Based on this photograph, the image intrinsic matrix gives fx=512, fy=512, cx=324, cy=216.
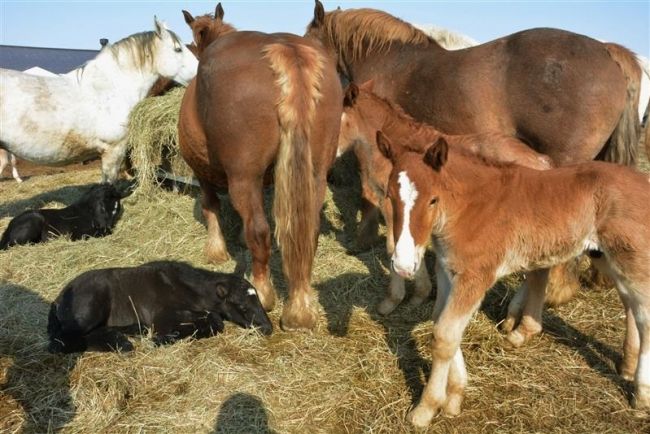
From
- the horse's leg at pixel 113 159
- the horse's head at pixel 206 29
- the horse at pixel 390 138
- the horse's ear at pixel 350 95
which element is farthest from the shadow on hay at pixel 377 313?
the horse's leg at pixel 113 159

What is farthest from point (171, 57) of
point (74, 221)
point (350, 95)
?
point (350, 95)

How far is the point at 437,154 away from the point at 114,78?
216 inches

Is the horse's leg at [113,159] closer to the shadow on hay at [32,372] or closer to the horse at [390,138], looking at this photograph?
the shadow on hay at [32,372]

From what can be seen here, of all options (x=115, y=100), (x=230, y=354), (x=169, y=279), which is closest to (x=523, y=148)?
(x=230, y=354)

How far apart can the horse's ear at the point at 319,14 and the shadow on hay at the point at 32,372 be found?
13.0 feet

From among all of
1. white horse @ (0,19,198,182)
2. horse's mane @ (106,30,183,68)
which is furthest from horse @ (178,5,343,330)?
horse's mane @ (106,30,183,68)

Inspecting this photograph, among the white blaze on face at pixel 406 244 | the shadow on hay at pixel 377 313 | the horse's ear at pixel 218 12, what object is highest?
the horse's ear at pixel 218 12

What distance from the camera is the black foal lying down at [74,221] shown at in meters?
5.80

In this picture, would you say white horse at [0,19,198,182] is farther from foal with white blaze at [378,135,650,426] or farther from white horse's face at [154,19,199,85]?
foal with white blaze at [378,135,650,426]

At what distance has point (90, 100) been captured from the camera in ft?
21.4

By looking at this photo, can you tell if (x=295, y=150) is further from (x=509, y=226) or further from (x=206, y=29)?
(x=206, y=29)

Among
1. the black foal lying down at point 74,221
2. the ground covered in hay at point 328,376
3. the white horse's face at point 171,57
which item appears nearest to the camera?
the ground covered in hay at point 328,376

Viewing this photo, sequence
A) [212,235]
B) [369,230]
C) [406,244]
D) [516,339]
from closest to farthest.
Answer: [406,244] → [516,339] → [212,235] → [369,230]

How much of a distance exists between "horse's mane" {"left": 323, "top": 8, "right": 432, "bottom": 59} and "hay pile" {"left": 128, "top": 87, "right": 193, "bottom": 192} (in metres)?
2.24
